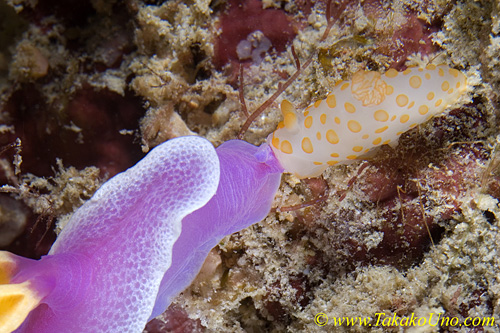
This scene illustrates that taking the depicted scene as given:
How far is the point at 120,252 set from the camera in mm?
1862

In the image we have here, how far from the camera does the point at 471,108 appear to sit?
2.26 meters

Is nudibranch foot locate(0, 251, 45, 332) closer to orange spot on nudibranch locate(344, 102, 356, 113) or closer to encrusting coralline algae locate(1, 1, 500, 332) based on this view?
A: encrusting coralline algae locate(1, 1, 500, 332)

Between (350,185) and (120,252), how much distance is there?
152cm

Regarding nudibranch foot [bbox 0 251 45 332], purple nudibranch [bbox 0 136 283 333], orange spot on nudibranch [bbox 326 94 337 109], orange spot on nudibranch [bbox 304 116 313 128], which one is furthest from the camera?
orange spot on nudibranch [bbox 304 116 313 128]

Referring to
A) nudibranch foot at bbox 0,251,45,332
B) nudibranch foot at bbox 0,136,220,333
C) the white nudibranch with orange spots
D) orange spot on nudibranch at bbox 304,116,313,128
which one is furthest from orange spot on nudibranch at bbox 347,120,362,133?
nudibranch foot at bbox 0,251,45,332

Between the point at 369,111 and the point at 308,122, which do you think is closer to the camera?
the point at 369,111

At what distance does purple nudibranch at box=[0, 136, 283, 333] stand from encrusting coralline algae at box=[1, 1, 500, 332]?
2.84 ft

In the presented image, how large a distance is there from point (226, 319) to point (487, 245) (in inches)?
79.2

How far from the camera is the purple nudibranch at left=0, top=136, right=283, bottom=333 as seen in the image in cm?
177

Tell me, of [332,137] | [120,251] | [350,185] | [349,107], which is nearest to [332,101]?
[349,107]

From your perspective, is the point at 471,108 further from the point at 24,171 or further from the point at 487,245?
A: the point at 24,171

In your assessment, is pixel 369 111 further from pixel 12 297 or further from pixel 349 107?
pixel 12 297

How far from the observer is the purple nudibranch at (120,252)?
1769 mm

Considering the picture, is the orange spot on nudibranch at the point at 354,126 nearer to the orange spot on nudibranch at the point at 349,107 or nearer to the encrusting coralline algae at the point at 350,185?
the orange spot on nudibranch at the point at 349,107
